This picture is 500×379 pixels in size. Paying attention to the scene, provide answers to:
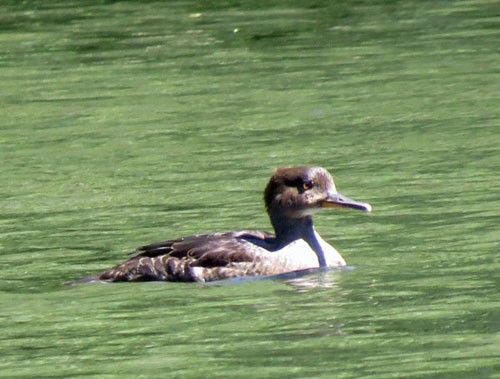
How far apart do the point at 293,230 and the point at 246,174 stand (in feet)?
9.84

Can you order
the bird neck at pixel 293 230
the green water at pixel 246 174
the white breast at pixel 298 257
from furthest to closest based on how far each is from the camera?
the bird neck at pixel 293 230
the white breast at pixel 298 257
the green water at pixel 246 174

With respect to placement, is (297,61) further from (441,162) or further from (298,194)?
(298,194)

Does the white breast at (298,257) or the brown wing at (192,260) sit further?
the white breast at (298,257)

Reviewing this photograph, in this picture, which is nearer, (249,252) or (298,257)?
(249,252)

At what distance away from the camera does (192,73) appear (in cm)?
2245

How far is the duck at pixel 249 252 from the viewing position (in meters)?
13.0

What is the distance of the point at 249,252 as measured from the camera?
13.1 metres

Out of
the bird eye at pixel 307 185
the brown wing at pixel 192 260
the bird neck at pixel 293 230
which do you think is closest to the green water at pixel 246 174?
the brown wing at pixel 192 260

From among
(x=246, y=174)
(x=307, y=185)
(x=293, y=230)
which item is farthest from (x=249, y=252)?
(x=246, y=174)

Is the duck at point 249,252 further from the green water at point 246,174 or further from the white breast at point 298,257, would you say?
the green water at point 246,174

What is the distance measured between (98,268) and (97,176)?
365 centimetres

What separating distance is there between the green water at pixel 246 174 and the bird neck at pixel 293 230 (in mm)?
315

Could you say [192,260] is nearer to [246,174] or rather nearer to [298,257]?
[298,257]

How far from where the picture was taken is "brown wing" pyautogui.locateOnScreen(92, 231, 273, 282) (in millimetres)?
12992
